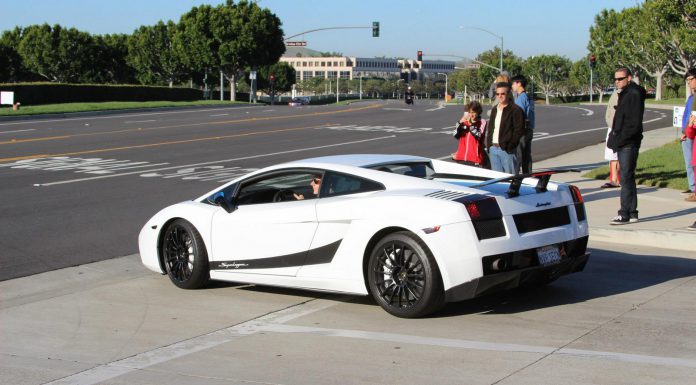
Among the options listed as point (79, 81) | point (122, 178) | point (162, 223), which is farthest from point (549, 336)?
point (79, 81)

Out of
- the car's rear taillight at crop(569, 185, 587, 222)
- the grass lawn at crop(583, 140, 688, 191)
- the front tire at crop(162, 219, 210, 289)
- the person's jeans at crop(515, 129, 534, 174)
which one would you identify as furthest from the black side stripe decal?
the grass lawn at crop(583, 140, 688, 191)

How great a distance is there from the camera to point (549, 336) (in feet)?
21.7

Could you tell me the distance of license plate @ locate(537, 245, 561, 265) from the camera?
7330 millimetres

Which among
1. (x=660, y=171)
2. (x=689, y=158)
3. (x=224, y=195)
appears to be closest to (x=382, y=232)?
(x=224, y=195)

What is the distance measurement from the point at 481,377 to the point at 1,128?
31026mm

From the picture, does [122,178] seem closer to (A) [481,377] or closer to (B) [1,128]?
(A) [481,377]

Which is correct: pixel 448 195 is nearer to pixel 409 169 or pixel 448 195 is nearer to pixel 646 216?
pixel 409 169

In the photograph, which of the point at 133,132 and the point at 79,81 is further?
the point at 79,81

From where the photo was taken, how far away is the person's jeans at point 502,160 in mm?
11470

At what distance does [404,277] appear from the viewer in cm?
714

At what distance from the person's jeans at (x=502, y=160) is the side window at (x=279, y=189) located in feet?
11.4

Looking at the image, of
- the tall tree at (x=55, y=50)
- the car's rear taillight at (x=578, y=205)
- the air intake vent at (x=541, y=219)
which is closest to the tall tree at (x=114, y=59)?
the tall tree at (x=55, y=50)

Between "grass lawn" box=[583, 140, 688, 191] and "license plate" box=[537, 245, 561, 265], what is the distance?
7.81 m

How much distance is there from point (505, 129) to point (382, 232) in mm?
4564
